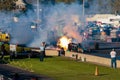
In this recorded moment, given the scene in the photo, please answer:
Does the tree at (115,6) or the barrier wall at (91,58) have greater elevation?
the tree at (115,6)

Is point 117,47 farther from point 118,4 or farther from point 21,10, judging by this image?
point 118,4

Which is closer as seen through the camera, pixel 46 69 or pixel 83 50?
pixel 46 69

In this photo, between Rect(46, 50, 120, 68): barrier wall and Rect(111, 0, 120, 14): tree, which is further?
Rect(111, 0, 120, 14): tree

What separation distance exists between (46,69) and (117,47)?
31.5 m

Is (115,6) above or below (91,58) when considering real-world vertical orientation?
above

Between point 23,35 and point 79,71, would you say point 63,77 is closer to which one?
point 79,71

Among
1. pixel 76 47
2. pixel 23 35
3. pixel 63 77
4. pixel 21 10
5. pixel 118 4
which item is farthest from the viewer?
pixel 118 4

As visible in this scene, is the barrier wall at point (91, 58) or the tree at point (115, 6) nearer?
the barrier wall at point (91, 58)

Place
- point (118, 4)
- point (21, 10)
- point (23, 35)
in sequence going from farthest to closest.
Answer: point (118, 4) < point (21, 10) < point (23, 35)

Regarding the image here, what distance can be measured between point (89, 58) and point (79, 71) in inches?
329

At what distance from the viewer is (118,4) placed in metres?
157

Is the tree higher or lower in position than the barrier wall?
higher

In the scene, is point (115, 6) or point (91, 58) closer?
point (91, 58)

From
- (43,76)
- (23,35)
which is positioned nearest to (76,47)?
(23,35)
